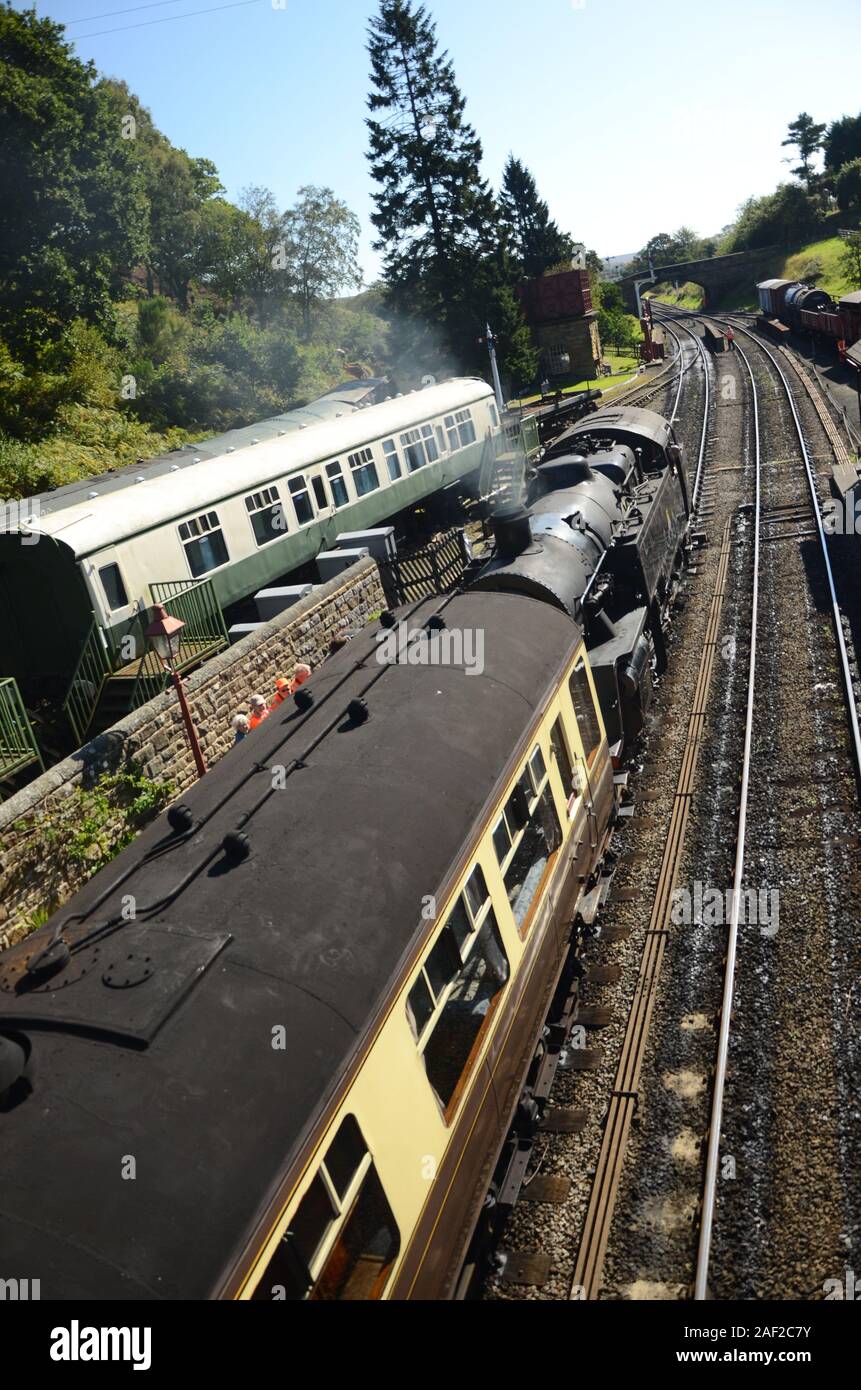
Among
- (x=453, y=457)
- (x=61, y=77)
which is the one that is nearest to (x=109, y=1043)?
(x=453, y=457)

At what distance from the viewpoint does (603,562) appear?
13.2 meters

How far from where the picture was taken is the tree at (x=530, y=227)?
7325 centimetres

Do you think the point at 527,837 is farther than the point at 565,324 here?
No

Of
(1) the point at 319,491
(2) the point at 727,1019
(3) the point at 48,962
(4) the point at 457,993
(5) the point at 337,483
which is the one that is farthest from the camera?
(5) the point at 337,483

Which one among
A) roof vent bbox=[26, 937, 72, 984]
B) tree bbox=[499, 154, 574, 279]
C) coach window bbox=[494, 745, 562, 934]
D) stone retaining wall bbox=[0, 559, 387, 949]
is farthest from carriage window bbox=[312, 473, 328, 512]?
tree bbox=[499, 154, 574, 279]

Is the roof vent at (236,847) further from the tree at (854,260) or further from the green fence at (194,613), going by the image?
the tree at (854,260)

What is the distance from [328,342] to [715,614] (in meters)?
49.9

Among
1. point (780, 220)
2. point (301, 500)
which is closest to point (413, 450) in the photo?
point (301, 500)

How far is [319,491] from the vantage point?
20.3 meters

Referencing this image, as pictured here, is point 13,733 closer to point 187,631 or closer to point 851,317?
point 187,631

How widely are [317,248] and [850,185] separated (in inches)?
2190

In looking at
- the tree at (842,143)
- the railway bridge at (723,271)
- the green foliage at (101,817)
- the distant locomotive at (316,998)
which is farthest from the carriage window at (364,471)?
the tree at (842,143)

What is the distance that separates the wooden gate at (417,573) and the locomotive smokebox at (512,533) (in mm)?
5767

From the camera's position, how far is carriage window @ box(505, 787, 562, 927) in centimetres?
698
